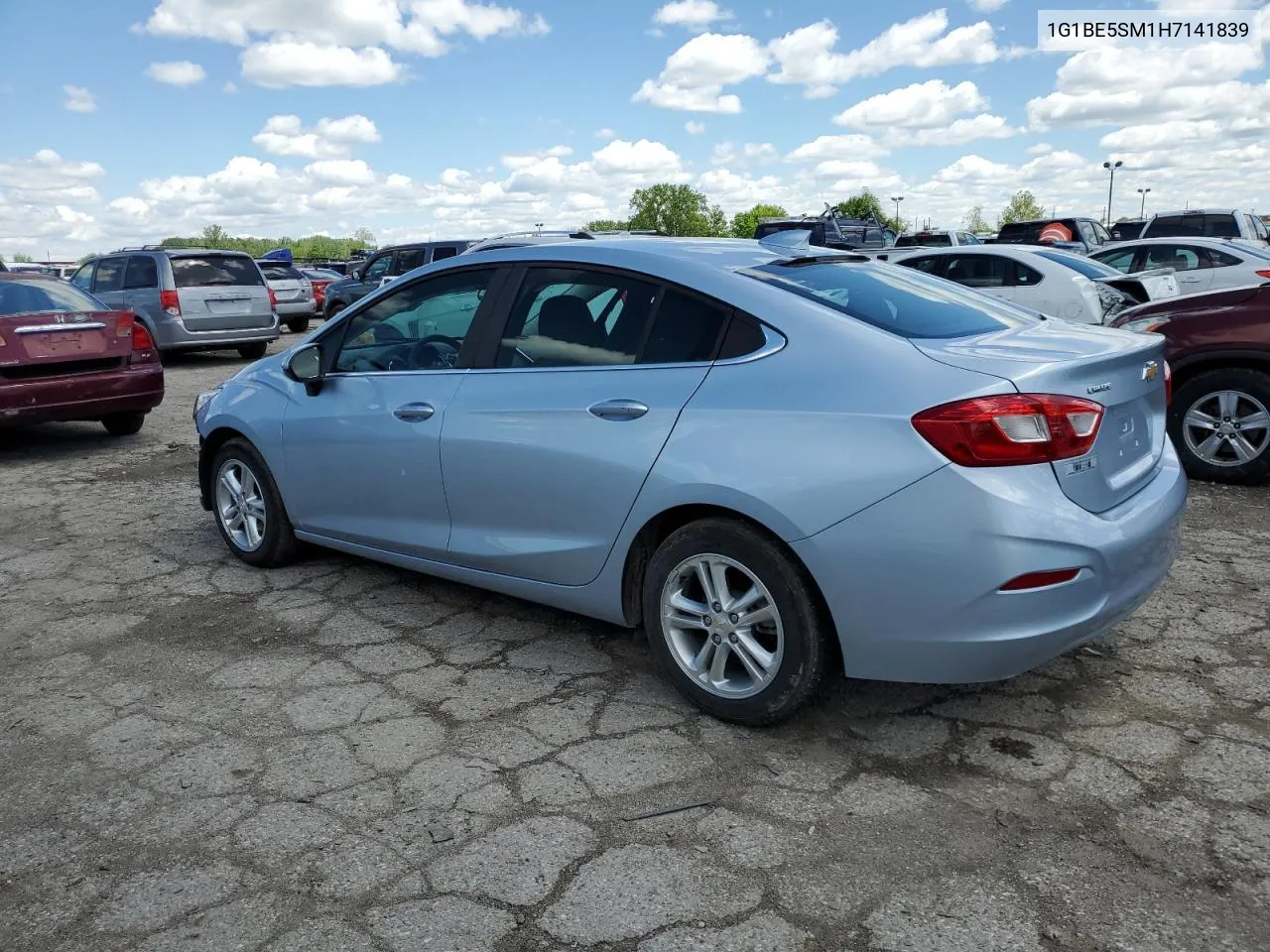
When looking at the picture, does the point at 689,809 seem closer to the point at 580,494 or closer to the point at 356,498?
the point at 580,494

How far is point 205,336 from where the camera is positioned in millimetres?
14172

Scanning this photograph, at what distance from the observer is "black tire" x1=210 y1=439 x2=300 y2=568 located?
16.7 ft

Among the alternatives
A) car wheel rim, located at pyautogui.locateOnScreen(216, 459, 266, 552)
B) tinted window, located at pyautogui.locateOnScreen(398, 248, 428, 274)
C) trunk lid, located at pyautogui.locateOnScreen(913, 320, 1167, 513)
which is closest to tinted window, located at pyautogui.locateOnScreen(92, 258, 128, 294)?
tinted window, located at pyautogui.locateOnScreen(398, 248, 428, 274)

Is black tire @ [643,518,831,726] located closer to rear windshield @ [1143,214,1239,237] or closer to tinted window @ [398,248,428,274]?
tinted window @ [398,248,428,274]

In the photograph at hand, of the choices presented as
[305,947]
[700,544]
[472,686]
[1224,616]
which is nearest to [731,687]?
[700,544]

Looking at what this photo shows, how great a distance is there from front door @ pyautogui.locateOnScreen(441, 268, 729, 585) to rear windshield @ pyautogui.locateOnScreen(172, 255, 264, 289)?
11.6 m

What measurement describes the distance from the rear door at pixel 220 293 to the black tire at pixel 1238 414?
11.8m

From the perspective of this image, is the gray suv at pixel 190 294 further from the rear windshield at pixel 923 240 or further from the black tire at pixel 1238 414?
the rear windshield at pixel 923 240

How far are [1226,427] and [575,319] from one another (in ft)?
15.3

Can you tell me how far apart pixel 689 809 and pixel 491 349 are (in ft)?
6.32

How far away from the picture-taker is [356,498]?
4547mm

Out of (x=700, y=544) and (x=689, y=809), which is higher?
(x=700, y=544)

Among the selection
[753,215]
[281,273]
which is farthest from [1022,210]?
[281,273]

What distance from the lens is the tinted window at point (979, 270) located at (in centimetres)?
1134
